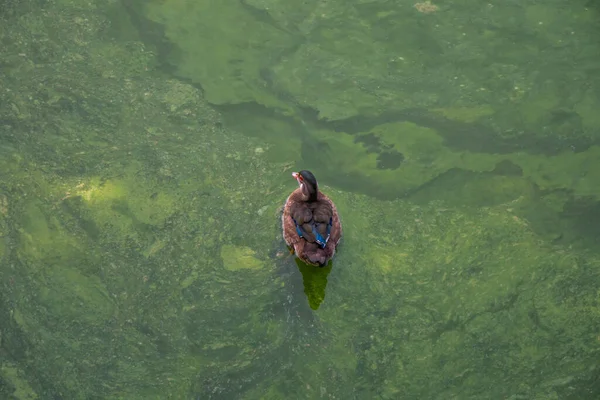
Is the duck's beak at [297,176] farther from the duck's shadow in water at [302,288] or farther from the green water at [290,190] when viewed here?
the duck's shadow in water at [302,288]

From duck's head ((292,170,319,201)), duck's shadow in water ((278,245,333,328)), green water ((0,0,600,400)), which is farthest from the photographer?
duck's head ((292,170,319,201))

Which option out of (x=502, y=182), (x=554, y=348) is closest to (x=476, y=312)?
(x=554, y=348)

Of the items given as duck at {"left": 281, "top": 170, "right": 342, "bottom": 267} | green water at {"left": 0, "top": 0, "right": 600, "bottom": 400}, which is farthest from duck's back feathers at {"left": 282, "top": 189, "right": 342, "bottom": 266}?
green water at {"left": 0, "top": 0, "right": 600, "bottom": 400}

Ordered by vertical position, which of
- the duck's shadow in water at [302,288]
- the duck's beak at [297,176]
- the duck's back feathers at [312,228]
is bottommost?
the duck's shadow in water at [302,288]

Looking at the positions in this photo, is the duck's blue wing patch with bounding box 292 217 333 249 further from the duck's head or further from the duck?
the duck's head

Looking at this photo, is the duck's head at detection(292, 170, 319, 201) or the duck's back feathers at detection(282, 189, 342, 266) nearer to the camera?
the duck's back feathers at detection(282, 189, 342, 266)

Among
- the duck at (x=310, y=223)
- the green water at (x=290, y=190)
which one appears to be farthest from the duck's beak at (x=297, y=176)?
the green water at (x=290, y=190)
